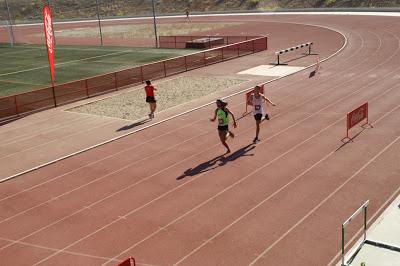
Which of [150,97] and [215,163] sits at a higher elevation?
[150,97]

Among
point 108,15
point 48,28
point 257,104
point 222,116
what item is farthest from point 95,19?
point 222,116

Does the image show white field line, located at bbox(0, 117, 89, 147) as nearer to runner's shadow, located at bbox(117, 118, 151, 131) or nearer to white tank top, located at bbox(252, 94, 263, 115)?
runner's shadow, located at bbox(117, 118, 151, 131)

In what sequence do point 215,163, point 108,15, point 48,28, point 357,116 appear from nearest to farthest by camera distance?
1. point 215,163
2. point 357,116
3. point 48,28
4. point 108,15

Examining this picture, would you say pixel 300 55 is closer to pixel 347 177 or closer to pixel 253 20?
pixel 347 177

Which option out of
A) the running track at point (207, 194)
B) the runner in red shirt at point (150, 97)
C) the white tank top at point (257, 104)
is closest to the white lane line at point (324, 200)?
the running track at point (207, 194)

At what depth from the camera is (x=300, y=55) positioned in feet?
121

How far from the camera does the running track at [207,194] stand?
10547 millimetres

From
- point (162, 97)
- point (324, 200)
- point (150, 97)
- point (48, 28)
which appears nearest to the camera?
point (324, 200)

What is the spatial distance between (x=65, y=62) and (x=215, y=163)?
29.8 m

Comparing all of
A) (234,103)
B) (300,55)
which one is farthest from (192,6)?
(234,103)

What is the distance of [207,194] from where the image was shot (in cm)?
1312

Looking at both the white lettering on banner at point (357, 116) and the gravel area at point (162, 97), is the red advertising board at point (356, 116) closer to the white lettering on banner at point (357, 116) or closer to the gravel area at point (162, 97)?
the white lettering on banner at point (357, 116)

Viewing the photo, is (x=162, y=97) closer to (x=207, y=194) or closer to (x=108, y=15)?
(x=207, y=194)

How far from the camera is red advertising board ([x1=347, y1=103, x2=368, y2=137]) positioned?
54.9ft
